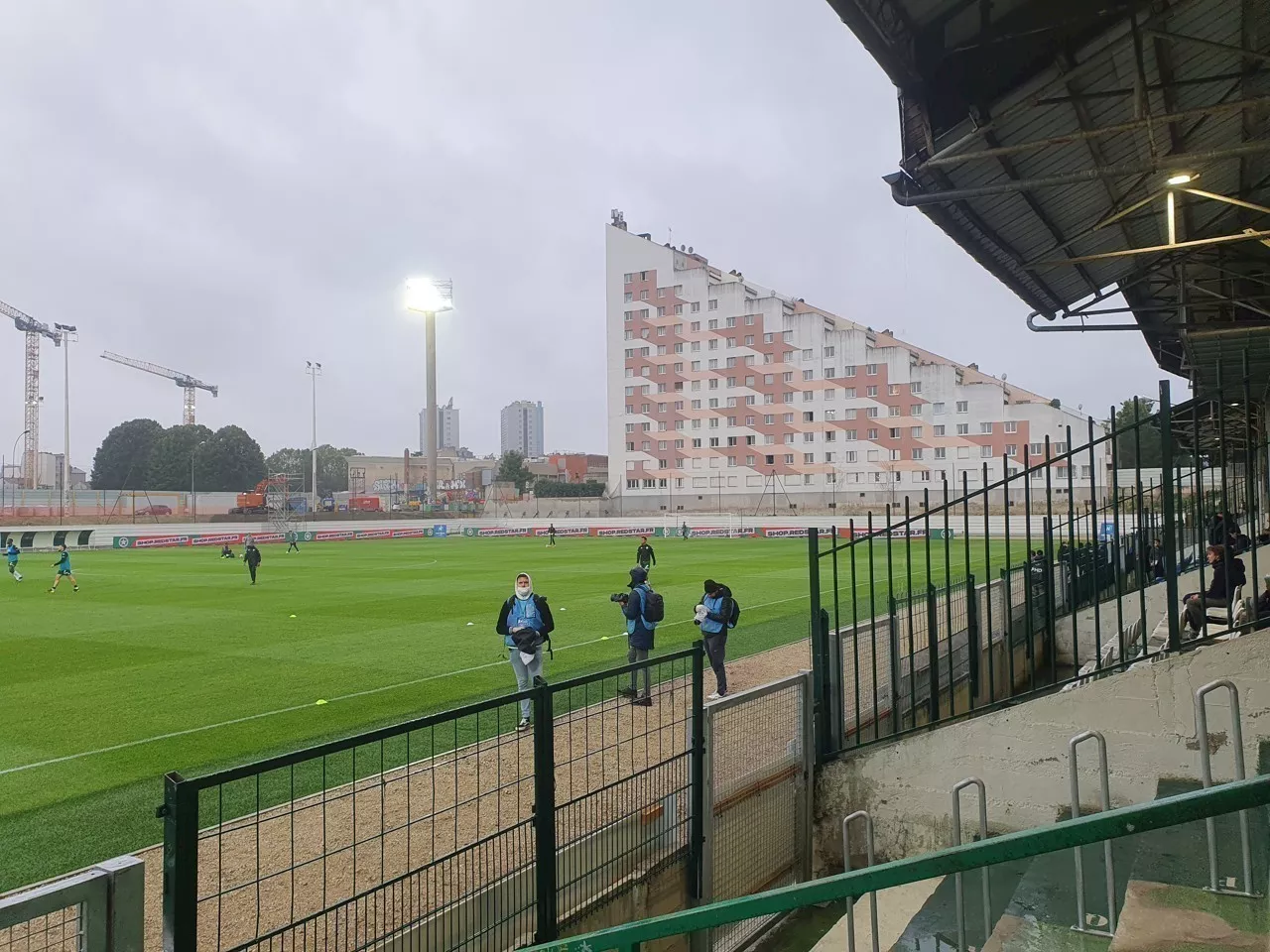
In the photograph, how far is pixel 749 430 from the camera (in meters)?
83.5

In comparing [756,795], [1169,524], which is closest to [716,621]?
[756,795]

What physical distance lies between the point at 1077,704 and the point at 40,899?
18.8ft

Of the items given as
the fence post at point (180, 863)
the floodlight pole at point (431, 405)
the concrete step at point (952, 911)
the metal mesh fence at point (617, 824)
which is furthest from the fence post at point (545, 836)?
the floodlight pole at point (431, 405)

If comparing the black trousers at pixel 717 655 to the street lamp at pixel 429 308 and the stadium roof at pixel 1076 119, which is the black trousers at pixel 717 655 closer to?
the stadium roof at pixel 1076 119

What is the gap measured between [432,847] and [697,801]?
6.04 ft

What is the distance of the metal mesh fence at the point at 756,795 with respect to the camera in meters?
6.37

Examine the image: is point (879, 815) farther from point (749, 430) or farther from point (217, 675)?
point (749, 430)

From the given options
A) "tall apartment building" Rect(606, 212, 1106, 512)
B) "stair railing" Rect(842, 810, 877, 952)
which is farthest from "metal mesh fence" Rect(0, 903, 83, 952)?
"tall apartment building" Rect(606, 212, 1106, 512)

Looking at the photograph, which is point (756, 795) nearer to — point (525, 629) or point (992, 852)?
point (525, 629)

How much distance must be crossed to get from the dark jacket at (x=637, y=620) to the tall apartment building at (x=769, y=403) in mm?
61125

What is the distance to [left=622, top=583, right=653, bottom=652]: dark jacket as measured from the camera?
36.3 ft

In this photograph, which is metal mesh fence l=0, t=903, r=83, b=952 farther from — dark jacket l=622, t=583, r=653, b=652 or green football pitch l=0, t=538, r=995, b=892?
dark jacket l=622, t=583, r=653, b=652

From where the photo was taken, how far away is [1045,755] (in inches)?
239

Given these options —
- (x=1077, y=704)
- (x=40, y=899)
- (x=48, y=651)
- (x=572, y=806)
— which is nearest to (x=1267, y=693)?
(x=1077, y=704)
